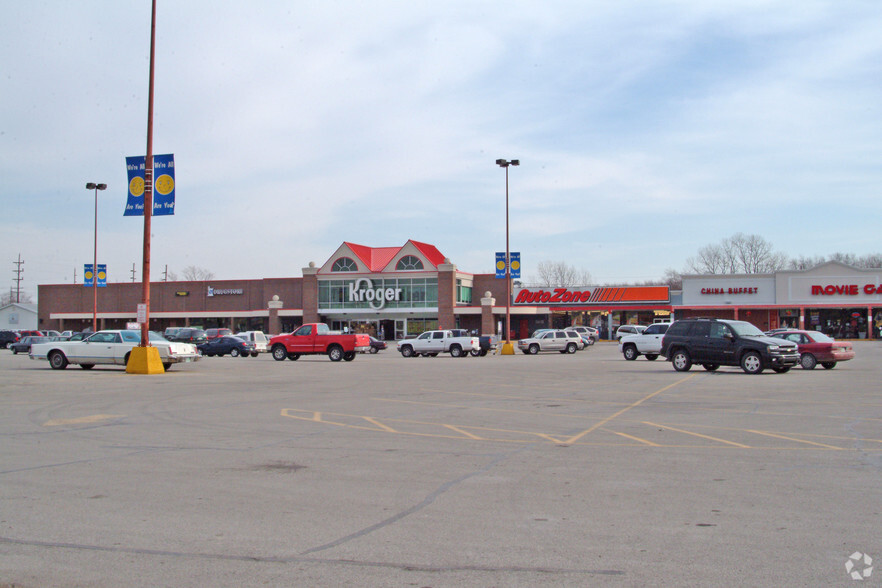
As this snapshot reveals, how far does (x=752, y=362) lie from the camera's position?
2402 centimetres

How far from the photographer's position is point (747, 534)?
5891mm

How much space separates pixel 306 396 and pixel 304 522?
11.4 m

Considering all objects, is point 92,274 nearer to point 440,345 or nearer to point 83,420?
point 440,345

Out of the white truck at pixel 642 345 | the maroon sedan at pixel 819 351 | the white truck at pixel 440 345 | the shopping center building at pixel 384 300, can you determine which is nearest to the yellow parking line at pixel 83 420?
the maroon sedan at pixel 819 351

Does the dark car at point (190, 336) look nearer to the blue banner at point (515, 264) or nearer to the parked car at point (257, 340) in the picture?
the parked car at point (257, 340)

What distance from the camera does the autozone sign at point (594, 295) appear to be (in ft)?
234

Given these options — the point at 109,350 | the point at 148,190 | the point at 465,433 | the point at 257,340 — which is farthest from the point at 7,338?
the point at 465,433

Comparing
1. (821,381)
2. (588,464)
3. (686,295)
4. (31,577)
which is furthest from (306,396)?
(686,295)

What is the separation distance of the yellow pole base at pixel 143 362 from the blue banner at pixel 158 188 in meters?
4.56

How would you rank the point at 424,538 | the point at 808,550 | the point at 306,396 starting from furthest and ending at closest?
1. the point at 306,396
2. the point at 424,538
3. the point at 808,550

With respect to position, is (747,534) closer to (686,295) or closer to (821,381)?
(821,381)

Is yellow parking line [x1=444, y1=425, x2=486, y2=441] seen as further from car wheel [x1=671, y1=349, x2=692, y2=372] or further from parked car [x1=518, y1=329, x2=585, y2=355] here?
parked car [x1=518, y1=329, x2=585, y2=355]

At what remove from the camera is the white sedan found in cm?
2745

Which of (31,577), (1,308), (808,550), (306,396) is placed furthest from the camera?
(1,308)
